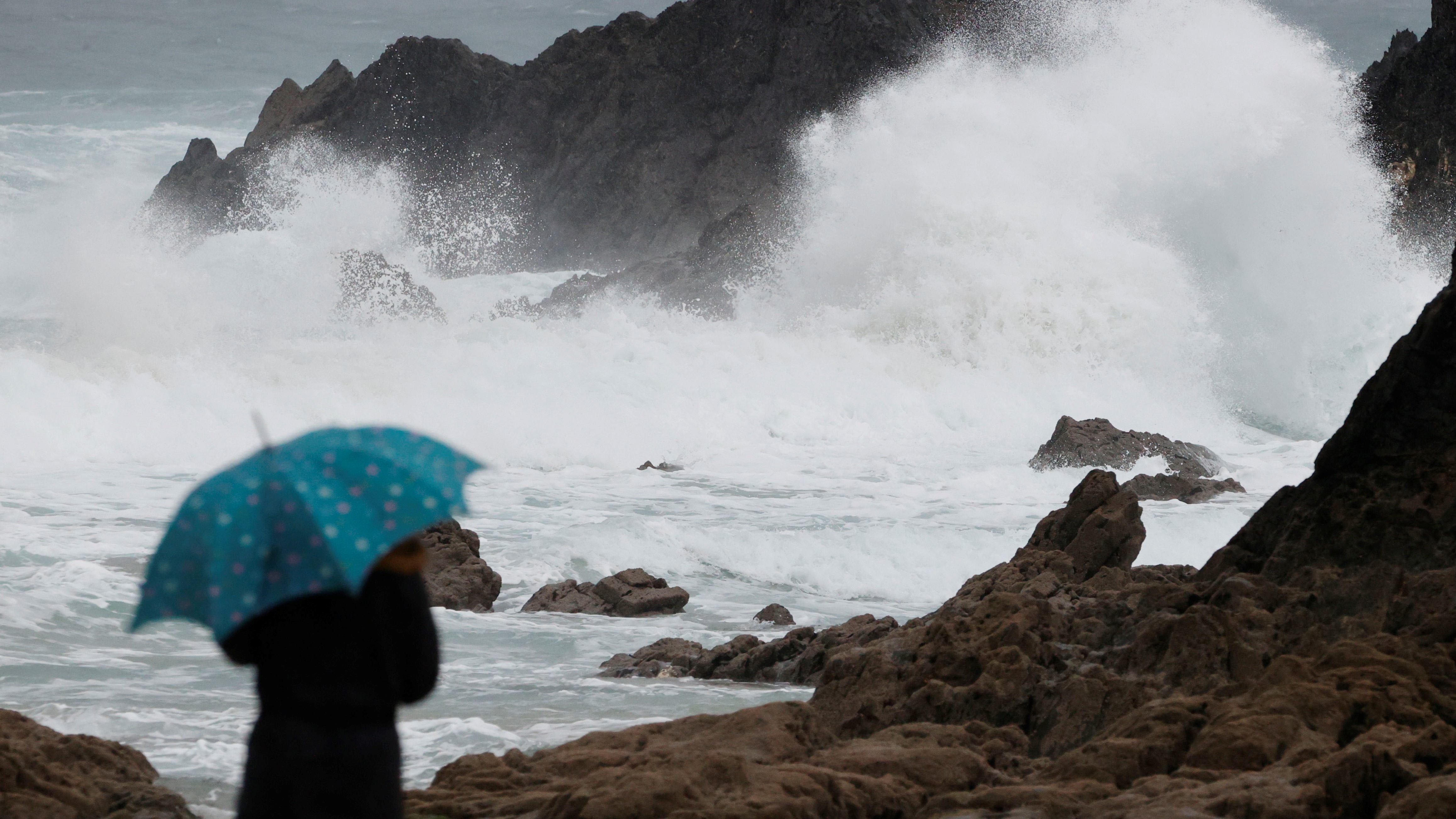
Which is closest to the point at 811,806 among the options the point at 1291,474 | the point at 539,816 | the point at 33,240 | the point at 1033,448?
the point at 539,816

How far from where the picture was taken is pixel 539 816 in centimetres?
434

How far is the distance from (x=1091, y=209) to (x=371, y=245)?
30.3 m

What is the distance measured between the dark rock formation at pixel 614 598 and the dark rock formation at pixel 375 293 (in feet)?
85.2

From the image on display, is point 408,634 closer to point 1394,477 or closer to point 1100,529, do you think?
point 1394,477

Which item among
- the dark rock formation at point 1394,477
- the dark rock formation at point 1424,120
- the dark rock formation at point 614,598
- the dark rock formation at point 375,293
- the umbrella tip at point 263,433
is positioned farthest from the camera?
the dark rock formation at point 375,293

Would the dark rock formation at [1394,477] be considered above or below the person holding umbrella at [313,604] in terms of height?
above

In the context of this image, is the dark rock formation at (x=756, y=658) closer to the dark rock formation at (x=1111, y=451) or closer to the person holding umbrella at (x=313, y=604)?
the person holding umbrella at (x=313, y=604)

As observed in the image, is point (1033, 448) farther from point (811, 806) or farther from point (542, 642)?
point (811, 806)

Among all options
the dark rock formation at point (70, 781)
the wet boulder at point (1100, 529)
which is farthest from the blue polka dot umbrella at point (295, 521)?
the wet boulder at point (1100, 529)

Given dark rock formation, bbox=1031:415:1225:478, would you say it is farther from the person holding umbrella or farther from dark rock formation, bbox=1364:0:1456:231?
dark rock formation, bbox=1364:0:1456:231

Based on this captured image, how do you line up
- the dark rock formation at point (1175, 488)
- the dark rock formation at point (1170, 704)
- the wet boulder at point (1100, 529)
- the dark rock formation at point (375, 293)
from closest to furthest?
1. the dark rock formation at point (1170, 704)
2. the wet boulder at point (1100, 529)
3. the dark rock formation at point (1175, 488)
4. the dark rock formation at point (375, 293)

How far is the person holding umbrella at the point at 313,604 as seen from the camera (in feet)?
7.30

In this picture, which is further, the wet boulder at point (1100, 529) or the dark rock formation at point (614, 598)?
the dark rock formation at point (614, 598)

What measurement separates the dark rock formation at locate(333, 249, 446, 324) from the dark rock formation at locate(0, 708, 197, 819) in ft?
103
